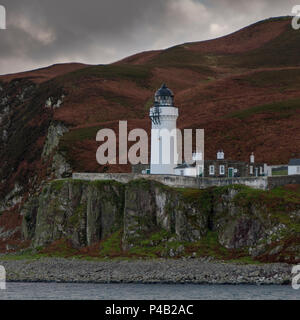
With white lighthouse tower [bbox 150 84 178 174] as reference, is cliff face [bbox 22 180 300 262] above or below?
below

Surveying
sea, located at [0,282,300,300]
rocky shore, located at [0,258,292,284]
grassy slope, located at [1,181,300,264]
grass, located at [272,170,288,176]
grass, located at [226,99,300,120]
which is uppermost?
grass, located at [226,99,300,120]

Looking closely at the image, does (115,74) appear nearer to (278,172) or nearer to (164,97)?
(278,172)

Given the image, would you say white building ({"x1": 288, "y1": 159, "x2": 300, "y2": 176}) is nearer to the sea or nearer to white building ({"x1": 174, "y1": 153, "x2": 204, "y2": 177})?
white building ({"x1": 174, "y1": 153, "x2": 204, "y2": 177})

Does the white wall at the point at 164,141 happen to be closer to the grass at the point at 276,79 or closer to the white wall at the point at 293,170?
the white wall at the point at 293,170

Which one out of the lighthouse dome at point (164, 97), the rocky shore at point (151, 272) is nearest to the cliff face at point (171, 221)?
the rocky shore at point (151, 272)

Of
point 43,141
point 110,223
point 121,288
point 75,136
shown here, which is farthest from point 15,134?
point 121,288

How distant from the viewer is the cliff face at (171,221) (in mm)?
68438

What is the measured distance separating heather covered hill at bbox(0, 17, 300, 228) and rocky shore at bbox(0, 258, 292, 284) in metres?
29.0

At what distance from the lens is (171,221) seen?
73.5 meters

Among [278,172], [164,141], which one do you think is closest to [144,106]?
[278,172]

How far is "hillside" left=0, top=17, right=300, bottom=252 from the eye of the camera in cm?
10575

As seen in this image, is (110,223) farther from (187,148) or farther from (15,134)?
(15,134)

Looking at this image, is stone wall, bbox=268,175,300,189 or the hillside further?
the hillside

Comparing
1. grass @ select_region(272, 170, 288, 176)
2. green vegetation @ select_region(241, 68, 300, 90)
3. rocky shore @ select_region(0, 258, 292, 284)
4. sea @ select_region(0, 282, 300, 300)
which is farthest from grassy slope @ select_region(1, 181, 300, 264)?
green vegetation @ select_region(241, 68, 300, 90)
